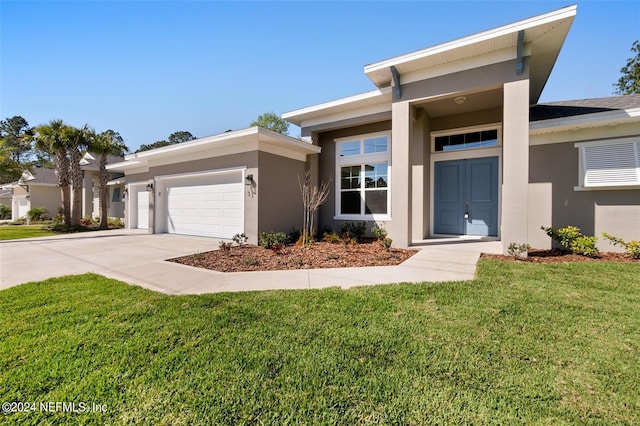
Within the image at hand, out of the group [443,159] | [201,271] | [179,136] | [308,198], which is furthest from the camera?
[179,136]

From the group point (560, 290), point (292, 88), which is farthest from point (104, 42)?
point (560, 290)

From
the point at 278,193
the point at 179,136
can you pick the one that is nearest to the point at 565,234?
the point at 278,193

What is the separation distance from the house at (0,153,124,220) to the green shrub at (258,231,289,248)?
1567cm

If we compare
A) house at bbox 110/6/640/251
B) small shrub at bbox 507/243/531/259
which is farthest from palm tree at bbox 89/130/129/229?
small shrub at bbox 507/243/531/259

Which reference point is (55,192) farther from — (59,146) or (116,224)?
(59,146)

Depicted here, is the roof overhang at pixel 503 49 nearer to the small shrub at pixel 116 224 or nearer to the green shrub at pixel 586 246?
the green shrub at pixel 586 246

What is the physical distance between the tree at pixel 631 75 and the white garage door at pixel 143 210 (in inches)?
1375

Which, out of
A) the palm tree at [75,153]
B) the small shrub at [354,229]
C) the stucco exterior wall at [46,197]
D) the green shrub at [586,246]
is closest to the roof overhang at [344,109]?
the small shrub at [354,229]

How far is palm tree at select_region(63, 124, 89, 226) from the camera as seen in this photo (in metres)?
14.2

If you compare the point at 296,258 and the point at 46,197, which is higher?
the point at 46,197

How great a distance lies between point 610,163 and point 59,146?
22.1 meters

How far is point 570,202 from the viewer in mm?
7137

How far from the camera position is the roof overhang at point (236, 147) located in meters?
8.41

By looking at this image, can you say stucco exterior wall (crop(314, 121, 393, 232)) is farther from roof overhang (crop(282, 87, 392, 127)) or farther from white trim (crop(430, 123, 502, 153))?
white trim (crop(430, 123, 502, 153))
